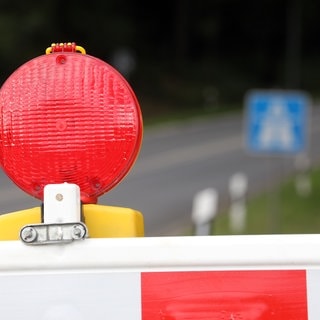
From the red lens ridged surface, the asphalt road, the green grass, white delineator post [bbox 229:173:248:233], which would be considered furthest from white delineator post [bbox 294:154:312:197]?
the red lens ridged surface

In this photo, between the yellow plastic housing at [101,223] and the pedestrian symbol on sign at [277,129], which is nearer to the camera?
the yellow plastic housing at [101,223]

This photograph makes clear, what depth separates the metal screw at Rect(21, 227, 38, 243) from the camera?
1.86 meters

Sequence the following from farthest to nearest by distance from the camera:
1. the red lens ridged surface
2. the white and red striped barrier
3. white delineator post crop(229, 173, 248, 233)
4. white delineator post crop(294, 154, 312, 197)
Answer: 1. white delineator post crop(294, 154, 312, 197)
2. white delineator post crop(229, 173, 248, 233)
3. the red lens ridged surface
4. the white and red striped barrier

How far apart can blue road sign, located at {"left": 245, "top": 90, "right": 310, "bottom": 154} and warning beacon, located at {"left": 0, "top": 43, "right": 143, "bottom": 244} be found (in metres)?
11.9

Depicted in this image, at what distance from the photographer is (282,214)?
18016 mm

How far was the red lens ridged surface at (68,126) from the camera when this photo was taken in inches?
79.4

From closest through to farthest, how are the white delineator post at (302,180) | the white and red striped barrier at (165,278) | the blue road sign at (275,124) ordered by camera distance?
the white and red striped barrier at (165,278)
the blue road sign at (275,124)
the white delineator post at (302,180)

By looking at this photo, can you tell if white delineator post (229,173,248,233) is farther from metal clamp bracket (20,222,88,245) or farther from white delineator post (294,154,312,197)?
metal clamp bracket (20,222,88,245)

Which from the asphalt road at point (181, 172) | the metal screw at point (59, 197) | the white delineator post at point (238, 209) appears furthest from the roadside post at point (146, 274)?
the white delineator post at point (238, 209)

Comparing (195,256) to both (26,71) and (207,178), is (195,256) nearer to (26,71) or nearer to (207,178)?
(26,71)

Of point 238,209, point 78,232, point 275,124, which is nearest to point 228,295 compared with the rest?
point 78,232

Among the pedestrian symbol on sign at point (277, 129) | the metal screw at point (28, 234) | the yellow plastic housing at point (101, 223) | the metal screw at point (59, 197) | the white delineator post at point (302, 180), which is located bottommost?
the metal screw at point (28, 234)

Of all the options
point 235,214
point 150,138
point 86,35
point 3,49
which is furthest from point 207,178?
point 86,35

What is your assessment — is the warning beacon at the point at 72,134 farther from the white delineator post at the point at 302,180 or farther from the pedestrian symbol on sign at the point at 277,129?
the white delineator post at the point at 302,180
